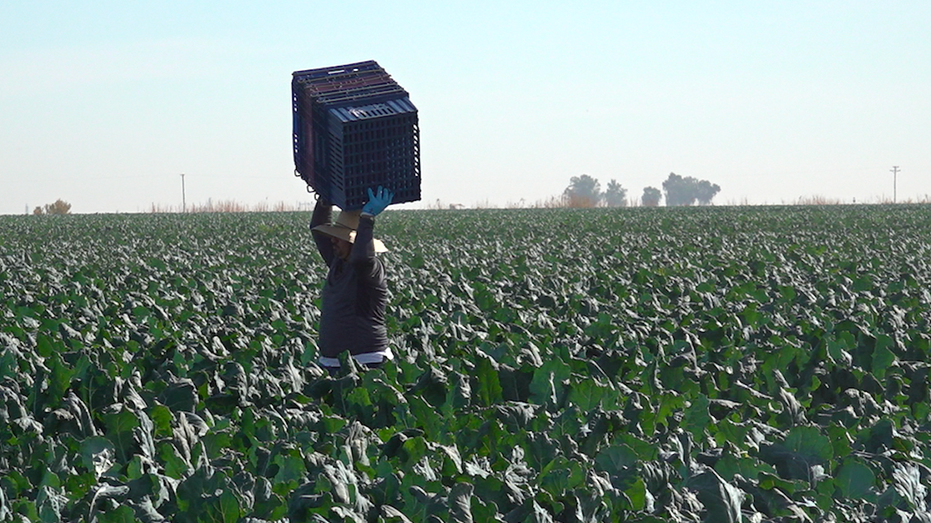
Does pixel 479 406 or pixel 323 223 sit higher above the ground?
pixel 323 223

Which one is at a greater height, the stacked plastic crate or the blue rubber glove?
the stacked plastic crate

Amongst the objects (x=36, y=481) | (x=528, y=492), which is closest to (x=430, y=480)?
(x=528, y=492)

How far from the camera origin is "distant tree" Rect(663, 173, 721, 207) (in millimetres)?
185625

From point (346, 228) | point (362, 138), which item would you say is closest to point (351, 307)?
point (346, 228)

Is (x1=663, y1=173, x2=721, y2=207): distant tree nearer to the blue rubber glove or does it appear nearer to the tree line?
the tree line

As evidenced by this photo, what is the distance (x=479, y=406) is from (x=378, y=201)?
1399 mm

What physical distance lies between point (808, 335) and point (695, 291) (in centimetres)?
351

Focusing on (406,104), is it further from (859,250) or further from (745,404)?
(859,250)

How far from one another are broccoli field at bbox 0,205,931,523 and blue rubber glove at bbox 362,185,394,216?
3.36ft

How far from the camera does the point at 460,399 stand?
6.71 m

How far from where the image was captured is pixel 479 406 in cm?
696

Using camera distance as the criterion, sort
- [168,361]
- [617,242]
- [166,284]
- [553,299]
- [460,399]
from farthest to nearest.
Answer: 1. [617,242]
2. [166,284]
3. [553,299]
4. [168,361]
5. [460,399]

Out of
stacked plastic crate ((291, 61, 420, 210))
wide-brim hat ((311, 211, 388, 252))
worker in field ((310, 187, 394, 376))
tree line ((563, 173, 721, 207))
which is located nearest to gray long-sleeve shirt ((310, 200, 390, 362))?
worker in field ((310, 187, 394, 376))

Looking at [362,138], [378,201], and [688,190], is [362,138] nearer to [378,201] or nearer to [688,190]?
[378,201]
